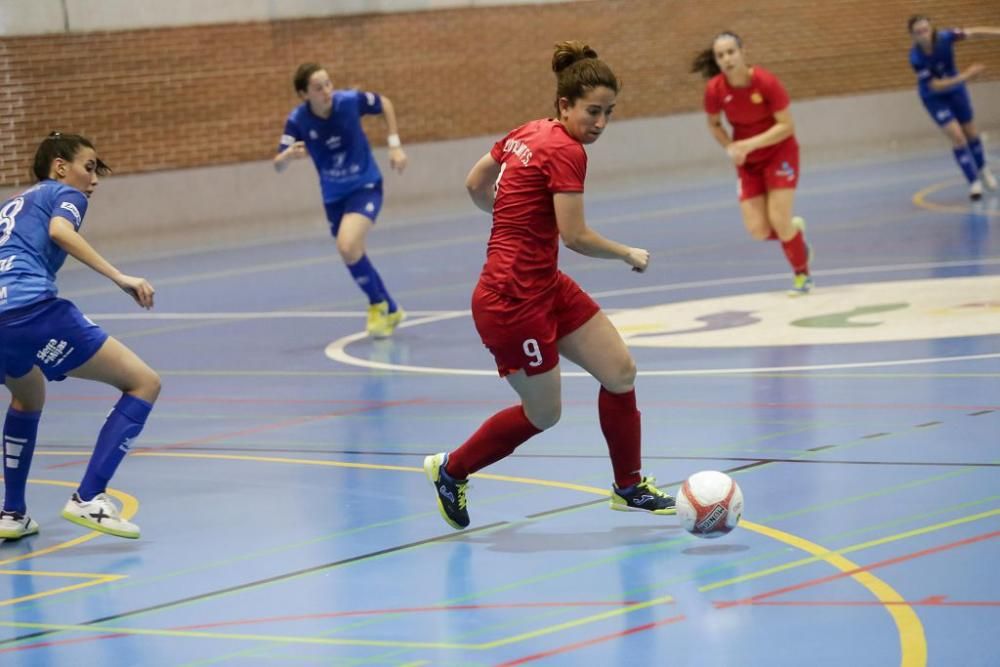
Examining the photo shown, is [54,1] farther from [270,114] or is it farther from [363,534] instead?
[363,534]

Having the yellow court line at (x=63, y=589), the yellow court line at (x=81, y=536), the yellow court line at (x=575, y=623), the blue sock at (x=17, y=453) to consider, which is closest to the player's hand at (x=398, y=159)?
the yellow court line at (x=81, y=536)

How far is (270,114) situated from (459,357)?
480 inches

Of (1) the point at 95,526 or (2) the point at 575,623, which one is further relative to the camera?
(1) the point at 95,526

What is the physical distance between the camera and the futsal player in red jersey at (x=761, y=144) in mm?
13156

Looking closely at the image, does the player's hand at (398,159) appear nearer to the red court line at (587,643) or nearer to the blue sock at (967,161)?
the red court line at (587,643)

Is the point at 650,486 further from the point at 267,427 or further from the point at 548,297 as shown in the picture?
the point at 267,427

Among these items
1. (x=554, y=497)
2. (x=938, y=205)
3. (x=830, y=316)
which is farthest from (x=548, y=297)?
(x=938, y=205)

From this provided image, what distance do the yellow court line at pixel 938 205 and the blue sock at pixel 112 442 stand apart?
43.0 feet

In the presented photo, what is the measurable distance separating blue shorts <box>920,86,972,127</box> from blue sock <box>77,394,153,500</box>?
1537 cm

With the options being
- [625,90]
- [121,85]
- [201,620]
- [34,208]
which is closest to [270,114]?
[121,85]

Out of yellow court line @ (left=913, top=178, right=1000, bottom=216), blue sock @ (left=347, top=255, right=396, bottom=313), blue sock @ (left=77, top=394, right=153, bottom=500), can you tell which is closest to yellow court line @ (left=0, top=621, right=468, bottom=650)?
blue sock @ (left=77, top=394, right=153, bottom=500)

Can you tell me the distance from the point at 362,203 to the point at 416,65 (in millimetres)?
11788

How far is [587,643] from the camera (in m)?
5.24

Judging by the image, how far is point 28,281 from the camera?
7156 millimetres
